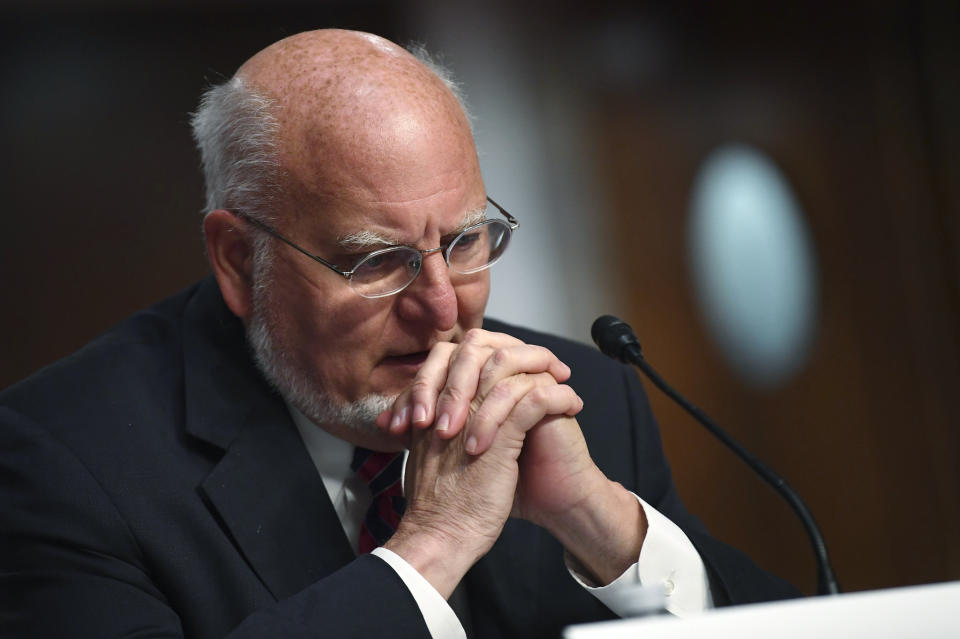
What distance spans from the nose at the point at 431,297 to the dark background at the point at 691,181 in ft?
7.07

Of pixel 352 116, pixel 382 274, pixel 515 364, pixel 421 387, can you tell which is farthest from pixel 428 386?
pixel 352 116

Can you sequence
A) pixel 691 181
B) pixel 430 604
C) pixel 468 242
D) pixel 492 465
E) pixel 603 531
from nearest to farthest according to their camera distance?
pixel 430 604
pixel 492 465
pixel 603 531
pixel 468 242
pixel 691 181

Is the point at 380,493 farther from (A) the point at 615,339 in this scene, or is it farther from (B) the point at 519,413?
(A) the point at 615,339

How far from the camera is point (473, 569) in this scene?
1560 millimetres

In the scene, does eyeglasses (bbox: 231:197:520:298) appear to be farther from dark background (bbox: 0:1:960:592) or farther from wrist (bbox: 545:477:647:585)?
dark background (bbox: 0:1:960:592)

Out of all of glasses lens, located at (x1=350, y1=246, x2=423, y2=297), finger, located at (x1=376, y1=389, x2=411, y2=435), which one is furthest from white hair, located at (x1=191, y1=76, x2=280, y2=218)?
finger, located at (x1=376, y1=389, x2=411, y2=435)

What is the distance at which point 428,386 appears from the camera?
4.36ft

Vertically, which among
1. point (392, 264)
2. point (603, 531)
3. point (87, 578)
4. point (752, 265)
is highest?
point (392, 264)

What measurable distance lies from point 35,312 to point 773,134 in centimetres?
298

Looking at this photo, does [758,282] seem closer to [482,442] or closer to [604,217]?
[604,217]

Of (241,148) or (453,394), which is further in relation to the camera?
(241,148)

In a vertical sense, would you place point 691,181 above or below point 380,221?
below

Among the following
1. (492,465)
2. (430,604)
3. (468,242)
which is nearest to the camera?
(430,604)

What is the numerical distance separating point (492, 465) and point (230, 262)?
643 millimetres
